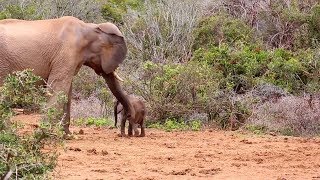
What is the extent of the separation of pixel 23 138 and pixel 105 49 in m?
7.17

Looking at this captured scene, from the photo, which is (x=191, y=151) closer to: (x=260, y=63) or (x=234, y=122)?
(x=234, y=122)

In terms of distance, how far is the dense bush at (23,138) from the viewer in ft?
20.8

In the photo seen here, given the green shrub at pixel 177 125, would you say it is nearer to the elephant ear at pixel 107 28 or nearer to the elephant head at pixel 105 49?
the elephant head at pixel 105 49

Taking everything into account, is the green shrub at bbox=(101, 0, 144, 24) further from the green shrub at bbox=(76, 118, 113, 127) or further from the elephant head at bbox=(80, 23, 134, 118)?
the elephant head at bbox=(80, 23, 134, 118)

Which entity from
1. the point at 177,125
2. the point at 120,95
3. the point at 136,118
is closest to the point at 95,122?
the point at 177,125

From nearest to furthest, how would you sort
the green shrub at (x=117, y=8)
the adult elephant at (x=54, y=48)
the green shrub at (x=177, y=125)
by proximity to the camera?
the adult elephant at (x=54, y=48), the green shrub at (x=177, y=125), the green shrub at (x=117, y=8)

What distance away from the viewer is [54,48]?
13.2 meters

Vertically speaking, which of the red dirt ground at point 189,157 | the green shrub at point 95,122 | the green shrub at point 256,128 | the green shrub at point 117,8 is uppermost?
the green shrub at point 117,8

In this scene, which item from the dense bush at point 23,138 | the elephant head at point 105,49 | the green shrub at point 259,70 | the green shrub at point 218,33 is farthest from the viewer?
the green shrub at point 218,33

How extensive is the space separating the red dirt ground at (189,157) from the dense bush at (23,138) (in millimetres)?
1202

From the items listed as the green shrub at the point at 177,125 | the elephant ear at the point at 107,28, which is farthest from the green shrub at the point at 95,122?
the elephant ear at the point at 107,28

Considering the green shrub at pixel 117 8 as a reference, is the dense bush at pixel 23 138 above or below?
below

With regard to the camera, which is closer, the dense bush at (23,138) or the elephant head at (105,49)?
the dense bush at (23,138)

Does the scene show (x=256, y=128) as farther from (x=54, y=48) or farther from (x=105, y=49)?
(x=54, y=48)
